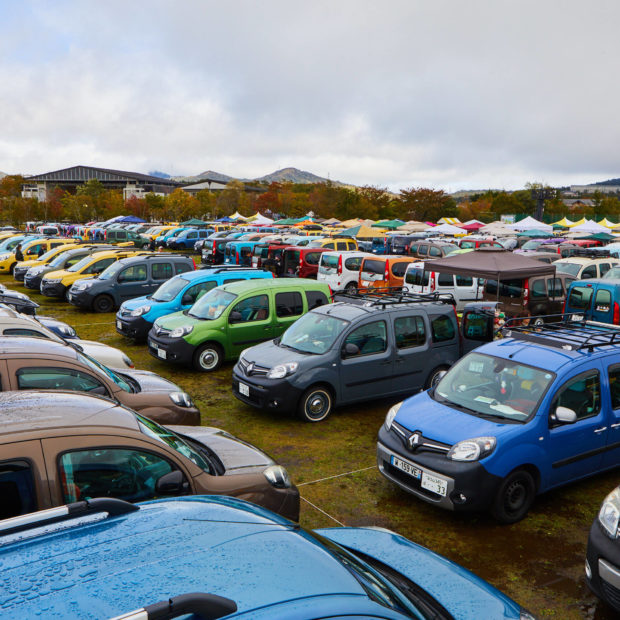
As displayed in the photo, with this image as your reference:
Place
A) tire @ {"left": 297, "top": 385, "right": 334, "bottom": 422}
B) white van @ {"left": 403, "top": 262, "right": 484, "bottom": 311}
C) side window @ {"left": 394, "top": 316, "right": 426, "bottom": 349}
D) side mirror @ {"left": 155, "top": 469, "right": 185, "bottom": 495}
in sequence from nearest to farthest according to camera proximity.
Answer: side mirror @ {"left": 155, "top": 469, "right": 185, "bottom": 495} < tire @ {"left": 297, "top": 385, "right": 334, "bottom": 422} < side window @ {"left": 394, "top": 316, "right": 426, "bottom": 349} < white van @ {"left": 403, "top": 262, "right": 484, "bottom": 311}

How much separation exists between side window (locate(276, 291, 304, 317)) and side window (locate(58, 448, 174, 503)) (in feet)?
22.2

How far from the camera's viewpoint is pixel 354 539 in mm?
3457

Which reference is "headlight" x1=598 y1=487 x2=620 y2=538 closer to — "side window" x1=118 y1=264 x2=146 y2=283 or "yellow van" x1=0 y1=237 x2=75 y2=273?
"side window" x1=118 y1=264 x2=146 y2=283

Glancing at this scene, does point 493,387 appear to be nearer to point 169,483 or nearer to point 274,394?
point 274,394

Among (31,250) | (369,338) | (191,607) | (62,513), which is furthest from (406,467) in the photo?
(31,250)

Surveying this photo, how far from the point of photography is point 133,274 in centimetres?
1487

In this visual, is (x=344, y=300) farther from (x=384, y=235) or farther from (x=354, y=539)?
(x=384, y=235)

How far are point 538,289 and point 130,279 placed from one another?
1064 cm

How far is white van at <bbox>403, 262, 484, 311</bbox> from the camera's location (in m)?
→ 15.3

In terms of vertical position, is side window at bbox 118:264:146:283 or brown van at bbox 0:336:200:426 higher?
side window at bbox 118:264:146:283

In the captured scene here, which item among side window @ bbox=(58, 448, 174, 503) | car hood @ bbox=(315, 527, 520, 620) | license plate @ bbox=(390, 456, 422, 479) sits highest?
side window @ bbox=(58, 448, 174, 503)

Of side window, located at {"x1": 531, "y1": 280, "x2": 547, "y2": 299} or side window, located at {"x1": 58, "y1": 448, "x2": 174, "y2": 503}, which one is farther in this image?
side window, located at {"x1": 531, "y1": 280, "x2": 547, "y2": 299}

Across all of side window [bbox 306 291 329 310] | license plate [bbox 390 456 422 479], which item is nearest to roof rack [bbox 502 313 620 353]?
license plate [bbox 390 456 422 479]

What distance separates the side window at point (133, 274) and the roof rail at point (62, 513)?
13.0 metres
